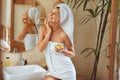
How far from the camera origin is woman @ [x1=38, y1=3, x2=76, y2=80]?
1.92 metres

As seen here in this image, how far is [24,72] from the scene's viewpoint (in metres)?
2.09

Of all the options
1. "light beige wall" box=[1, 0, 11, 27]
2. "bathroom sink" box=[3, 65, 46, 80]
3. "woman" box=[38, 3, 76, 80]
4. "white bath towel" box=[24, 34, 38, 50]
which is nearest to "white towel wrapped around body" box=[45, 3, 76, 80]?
"woman" box=[38, 3, 76, 80]

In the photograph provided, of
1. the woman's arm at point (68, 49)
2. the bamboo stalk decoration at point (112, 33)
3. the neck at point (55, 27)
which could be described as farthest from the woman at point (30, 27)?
the bamboo stalk decoration at point (112, 33)

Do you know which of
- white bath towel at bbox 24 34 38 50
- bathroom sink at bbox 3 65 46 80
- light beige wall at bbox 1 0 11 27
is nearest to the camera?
bathroom sink at bbox 3 65 46 80

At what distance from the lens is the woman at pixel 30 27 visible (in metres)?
2.12

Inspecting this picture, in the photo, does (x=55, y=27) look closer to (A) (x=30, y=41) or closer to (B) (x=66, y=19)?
(B) (x=66, y=19)

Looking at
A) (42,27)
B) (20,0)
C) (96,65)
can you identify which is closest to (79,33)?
(96,65)

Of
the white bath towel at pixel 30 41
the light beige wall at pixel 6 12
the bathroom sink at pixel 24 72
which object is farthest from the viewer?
the white bath towel at pixel 30 41

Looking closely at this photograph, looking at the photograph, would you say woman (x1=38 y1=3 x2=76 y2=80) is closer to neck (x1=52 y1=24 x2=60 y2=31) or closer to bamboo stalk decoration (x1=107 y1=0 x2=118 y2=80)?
neck (x1=52 y1=24 x2=60 y2=31)

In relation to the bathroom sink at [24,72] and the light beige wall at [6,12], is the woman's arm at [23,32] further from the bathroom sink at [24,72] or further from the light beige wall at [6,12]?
the bathroom sink at [24,72]

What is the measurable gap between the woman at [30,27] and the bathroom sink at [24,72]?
0.22 metres

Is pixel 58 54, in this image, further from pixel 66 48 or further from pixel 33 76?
pixel 33 76

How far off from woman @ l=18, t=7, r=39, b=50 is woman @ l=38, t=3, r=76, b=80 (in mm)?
201

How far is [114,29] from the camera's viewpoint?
194 centimetres
